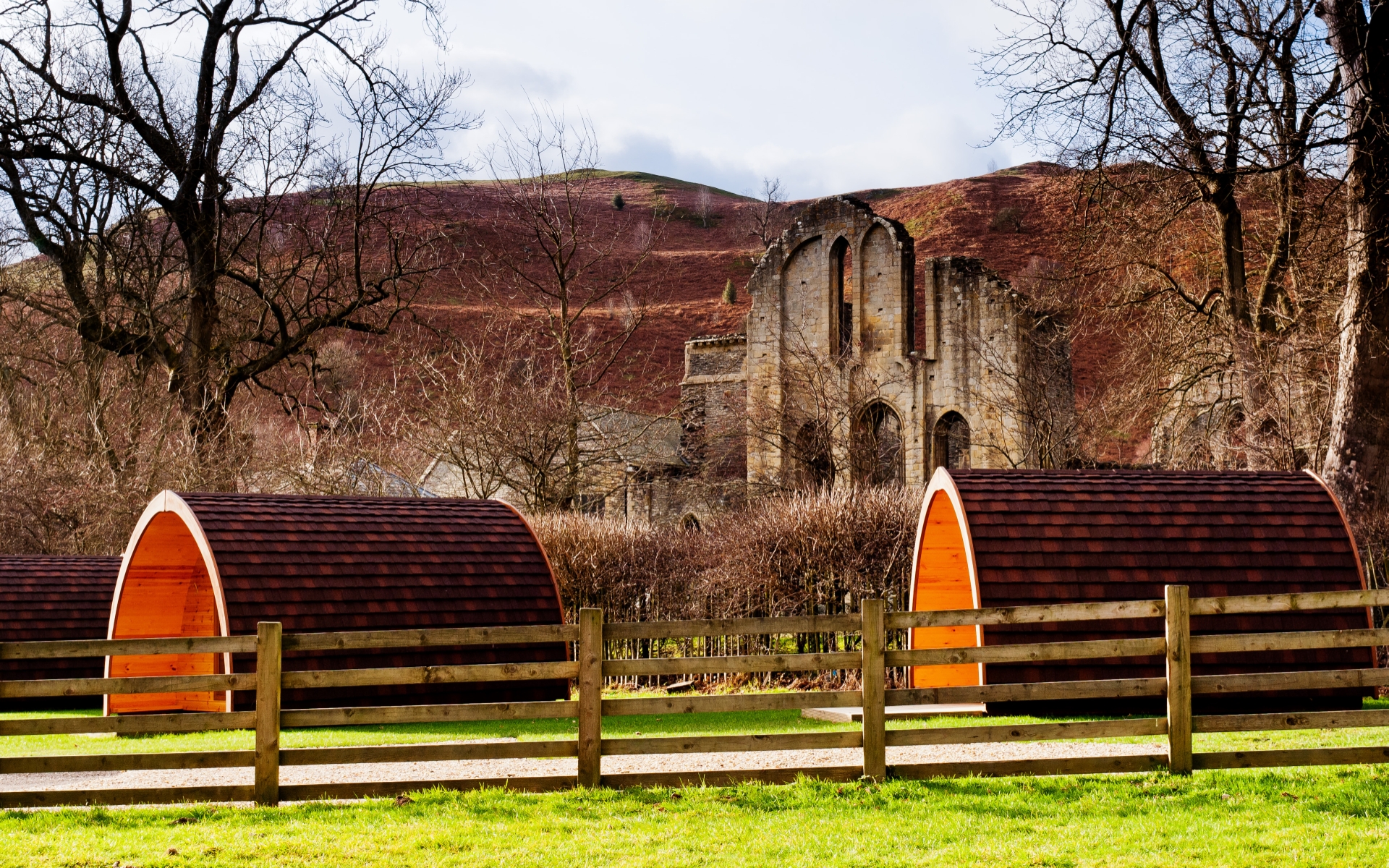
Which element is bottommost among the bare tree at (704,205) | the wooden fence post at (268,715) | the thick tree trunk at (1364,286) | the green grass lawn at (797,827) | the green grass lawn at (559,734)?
the green grass lawn at (559,734)

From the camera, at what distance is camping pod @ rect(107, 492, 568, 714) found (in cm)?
1355

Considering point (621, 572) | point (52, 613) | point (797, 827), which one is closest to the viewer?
point (797, 827)

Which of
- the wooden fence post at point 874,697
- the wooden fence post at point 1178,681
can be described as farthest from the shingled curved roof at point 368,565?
the wooden fence post at point 1178,681

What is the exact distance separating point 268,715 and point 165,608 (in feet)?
29.8

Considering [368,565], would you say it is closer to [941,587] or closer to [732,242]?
[941,587]

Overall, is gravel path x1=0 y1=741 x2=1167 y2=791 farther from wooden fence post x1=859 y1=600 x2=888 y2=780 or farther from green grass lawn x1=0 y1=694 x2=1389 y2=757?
wooden fence post x1=859 y1=600 x2=888 y2=780

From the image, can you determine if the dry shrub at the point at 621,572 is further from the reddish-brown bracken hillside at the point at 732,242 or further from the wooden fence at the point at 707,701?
the reddish-brown bracken hillside at the point at 732,242

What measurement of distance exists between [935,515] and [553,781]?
755 cm

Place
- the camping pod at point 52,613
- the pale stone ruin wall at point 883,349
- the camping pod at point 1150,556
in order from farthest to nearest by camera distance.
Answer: the pale stone ruin wall at point 883,349 < the camping pod at point 52,613 < the camping pod at point 1150,556

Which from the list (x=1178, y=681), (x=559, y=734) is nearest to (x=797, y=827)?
(x=1178, y=681)

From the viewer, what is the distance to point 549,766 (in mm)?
10234

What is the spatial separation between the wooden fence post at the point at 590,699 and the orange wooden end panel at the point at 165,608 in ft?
26.9

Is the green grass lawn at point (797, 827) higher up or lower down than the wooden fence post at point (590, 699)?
lower down

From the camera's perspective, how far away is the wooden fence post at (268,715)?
26.9 feet
